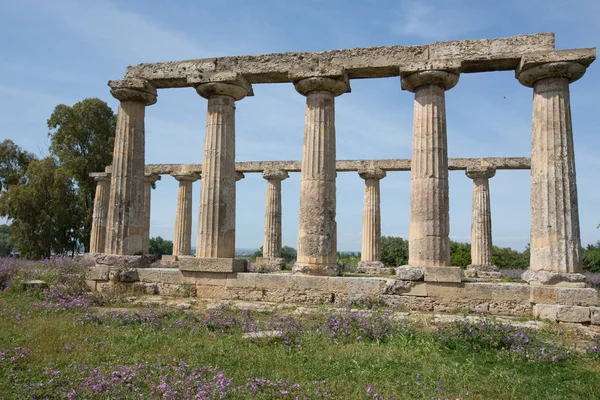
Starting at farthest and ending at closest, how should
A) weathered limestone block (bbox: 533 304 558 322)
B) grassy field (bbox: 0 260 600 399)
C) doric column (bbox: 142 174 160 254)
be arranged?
1. doric column (bbox: 142 174 160 254)
2. weathered limestone block (bbox: 533 304 558 322)
3. grassy field (bbox: 0 260 600 399)

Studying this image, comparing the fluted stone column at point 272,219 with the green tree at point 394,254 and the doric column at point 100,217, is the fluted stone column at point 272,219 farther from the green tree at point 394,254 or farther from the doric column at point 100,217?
the green tree at point 394,254

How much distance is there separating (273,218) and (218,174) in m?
14.0

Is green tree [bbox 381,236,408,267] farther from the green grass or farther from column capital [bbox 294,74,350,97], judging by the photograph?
the green grass

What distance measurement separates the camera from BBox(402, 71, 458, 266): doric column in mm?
12992

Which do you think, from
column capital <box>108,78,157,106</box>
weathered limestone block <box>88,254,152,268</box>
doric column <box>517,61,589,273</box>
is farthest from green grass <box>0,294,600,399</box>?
column capital <box>108,78,157,106</box>

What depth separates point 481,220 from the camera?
86.5ft

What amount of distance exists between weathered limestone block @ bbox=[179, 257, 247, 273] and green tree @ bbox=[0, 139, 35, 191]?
36.2m

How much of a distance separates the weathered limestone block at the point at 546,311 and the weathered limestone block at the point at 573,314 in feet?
0.33

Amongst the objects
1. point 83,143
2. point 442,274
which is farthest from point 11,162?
point 442,274

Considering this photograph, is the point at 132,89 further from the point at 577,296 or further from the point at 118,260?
the point at 577,296

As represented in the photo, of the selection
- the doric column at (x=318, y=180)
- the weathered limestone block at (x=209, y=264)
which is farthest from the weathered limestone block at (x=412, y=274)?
the weathered limestone block at (x=209, y=264)

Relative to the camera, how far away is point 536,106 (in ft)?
43.0

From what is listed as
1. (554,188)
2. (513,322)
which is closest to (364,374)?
(513,322)

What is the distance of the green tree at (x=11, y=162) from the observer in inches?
1699
